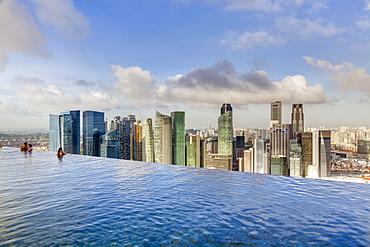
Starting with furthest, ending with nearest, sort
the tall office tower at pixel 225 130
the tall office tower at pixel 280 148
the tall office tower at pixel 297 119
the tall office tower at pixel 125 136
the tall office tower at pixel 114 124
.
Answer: the tall office tower at pixel 114 124, the tall office tower at pixel 125 136, the tall office tower at pixel 225 130, the tall office tower at pixel 297 119, the tall office tower at pixel 280 148

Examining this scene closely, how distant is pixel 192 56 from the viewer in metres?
16.0

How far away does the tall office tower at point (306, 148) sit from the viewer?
14.6 metres

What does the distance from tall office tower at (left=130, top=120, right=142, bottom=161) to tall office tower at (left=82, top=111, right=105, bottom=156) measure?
2.91 metres

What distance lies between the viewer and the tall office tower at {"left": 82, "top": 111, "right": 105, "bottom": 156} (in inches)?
907

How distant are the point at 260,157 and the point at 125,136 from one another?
11518mm

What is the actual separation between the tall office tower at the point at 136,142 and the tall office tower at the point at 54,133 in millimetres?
6149

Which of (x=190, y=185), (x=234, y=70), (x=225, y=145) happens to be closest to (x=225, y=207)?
(x=190, y=185)

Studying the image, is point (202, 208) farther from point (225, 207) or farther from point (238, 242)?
point (238, 242)

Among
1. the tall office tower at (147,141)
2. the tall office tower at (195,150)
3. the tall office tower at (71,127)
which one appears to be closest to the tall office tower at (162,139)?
the tall office tower at (147,141)

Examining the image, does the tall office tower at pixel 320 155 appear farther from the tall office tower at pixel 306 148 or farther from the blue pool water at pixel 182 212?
the blue pool water at pixel 182 212

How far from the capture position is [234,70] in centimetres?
1567

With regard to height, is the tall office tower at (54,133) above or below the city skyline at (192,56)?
below

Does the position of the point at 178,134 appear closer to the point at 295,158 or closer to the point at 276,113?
the point at 276,113

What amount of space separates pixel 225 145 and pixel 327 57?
9271mm
